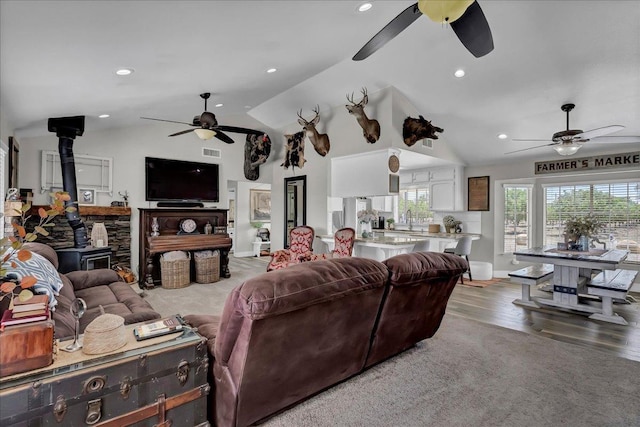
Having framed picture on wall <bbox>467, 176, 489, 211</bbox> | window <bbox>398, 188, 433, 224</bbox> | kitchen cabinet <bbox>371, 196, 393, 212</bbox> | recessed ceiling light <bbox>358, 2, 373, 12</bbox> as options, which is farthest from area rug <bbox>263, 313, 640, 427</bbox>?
kitchen cabinet <bbox>371, 196, 393, 212</bbox>

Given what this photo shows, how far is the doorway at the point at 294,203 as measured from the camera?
6.73m

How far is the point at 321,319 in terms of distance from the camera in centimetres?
177

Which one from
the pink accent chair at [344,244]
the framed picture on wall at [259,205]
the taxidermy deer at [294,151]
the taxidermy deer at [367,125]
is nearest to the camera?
the taxidermy deer at [367,125]

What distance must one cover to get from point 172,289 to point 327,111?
4076mm

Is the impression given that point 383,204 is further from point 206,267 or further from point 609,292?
point 609,292

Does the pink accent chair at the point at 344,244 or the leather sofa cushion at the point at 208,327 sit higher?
the pink accent chair at the point at 344,244

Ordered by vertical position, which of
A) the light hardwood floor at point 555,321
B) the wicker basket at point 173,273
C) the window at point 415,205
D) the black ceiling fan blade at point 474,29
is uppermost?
the black ceiling fan blade at point 474,29

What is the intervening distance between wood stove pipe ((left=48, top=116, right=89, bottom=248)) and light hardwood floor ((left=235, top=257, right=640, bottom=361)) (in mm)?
5274

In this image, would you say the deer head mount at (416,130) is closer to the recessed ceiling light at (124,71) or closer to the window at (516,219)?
the window at (516,219)

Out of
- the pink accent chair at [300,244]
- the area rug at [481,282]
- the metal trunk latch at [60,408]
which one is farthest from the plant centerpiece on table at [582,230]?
the metal trunk latch at [60,408]

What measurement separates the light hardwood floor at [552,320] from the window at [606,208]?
1022 millimetres

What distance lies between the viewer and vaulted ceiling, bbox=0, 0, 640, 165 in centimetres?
237

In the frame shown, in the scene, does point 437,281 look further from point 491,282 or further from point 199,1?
point 491,282

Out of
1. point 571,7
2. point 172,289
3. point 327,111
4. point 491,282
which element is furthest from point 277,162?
point 571,7
